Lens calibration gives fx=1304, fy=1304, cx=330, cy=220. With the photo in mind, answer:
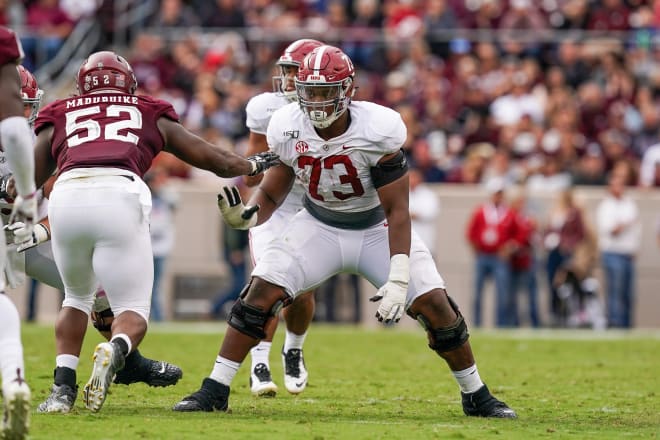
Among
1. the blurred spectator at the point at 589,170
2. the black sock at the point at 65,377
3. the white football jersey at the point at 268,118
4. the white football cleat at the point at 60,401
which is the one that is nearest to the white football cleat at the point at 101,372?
the white football cleat at the point at 60,401

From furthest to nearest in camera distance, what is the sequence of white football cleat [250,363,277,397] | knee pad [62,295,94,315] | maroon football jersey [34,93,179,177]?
white football cleat [250,363,277,397], knee pad [62,295,94,315], maroon football jersey [34,93,179,177]

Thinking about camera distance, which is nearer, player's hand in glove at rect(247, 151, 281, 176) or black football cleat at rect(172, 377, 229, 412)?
black football cleat at rect(172, 377, 229, 412)

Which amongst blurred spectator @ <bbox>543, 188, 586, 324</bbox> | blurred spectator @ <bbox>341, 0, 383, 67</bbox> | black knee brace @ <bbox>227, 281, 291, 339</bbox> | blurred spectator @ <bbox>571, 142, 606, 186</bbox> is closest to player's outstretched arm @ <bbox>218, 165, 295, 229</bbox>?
black knee brace @ <bbox>227, 281, 291, 339</bbox>

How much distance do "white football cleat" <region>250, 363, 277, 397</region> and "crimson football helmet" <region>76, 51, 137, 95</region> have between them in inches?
81.2

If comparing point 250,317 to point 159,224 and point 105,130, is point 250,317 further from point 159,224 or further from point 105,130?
point 159,224

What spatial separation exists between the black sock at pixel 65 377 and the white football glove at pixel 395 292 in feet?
5.11

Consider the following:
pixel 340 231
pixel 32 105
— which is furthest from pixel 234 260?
pixel 340 231

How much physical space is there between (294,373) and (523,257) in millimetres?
7333

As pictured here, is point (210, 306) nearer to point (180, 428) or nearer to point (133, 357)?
point (133, 357)

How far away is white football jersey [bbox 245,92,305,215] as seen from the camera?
26.3ft

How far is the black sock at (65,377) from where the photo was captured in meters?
6.45

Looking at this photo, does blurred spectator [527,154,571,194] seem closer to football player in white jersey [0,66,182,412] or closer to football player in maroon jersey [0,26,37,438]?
football player in white jersey [0,66,182,412]

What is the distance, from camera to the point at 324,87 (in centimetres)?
652

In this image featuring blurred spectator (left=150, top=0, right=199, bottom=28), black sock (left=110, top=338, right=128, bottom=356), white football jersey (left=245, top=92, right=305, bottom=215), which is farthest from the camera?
blurred spectator (left=150, top=0, right=199, bottom=28)
